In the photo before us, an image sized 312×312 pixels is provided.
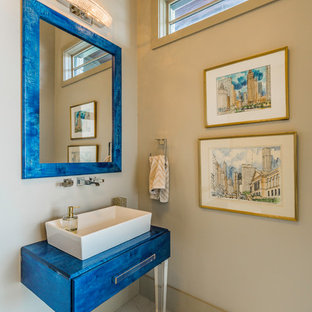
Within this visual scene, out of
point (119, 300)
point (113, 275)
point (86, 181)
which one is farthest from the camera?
point (119, 300)

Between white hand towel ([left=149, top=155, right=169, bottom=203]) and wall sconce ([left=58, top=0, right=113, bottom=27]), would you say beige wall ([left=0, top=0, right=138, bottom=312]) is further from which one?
white hand towel ([left=149, top=155, right=169, bottom=203])

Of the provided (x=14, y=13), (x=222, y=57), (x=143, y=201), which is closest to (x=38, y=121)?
(x=14, y=13)

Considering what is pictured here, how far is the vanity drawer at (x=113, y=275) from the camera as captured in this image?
0.92 metres

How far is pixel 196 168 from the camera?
158 cm

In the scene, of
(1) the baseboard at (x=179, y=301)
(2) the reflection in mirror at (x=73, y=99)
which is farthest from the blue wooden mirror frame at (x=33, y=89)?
(1) the baseboard at (x=179, y=301)

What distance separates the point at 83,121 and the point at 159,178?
0.69m

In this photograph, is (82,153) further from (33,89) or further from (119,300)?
(119,300)

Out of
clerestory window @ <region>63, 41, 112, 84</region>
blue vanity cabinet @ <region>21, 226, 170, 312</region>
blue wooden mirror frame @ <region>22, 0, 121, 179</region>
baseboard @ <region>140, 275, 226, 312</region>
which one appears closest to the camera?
blue vanity cabinet @ <region>21, 226, 170, 312</region>

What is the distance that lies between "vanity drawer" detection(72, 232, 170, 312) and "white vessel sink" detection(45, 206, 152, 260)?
9 cm

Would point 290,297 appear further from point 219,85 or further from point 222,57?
point 222,57

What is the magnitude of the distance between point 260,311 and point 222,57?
1.65 meters

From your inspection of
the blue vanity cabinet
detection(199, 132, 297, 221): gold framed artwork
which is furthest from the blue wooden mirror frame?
detection(199, 132, 297, 221): gold framed artwork

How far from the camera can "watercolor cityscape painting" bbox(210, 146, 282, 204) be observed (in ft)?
4.12

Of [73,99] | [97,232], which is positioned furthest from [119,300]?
[73,99]
